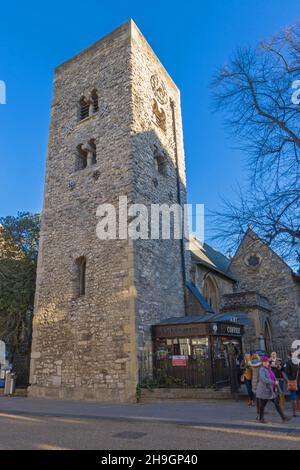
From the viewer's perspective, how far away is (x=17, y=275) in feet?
59.5

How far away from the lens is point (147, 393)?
12.3 m

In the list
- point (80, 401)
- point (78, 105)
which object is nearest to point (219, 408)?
point (80, 401)

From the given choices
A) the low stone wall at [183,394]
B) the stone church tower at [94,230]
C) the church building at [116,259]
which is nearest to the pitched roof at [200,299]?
the church building at [116,259]

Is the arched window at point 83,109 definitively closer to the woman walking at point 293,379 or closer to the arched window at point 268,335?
the woman walking at point 293,379

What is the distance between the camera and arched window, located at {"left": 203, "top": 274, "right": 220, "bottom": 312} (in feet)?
75.4

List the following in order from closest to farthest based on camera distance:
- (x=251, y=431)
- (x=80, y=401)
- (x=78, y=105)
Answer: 1. (x=251, y=431)
2. (x=80, y=401)
3. (x=78, y=105)

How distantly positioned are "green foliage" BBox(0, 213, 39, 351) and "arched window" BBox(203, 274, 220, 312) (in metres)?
10.5

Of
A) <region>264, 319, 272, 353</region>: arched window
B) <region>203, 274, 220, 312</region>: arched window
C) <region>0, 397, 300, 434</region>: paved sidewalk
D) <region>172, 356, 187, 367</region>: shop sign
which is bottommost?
<region>0, 397, 300, 434</region>: paved sidewalk

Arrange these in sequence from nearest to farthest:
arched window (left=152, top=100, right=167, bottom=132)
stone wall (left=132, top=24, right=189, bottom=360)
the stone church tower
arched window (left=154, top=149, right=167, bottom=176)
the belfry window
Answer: the stone church tower < stone wall (left=132, top=24, right=189, bottom=360) < the belfry window < arched window (left=154, top=149, right=167, bottom=176) < arched window (left=152, top=100, right=167, bottom=132)

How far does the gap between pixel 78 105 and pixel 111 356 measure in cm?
1277

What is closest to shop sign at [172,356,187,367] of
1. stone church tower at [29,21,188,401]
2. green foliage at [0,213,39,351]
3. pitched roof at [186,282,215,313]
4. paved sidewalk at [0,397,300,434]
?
stone church tower at [29,21,188,401]

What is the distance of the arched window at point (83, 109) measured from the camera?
18.8 metres

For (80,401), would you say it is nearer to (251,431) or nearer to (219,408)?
(219,408)

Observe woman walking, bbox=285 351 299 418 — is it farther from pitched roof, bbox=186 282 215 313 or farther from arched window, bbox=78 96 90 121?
arched window, bbox=78 96 90 121
